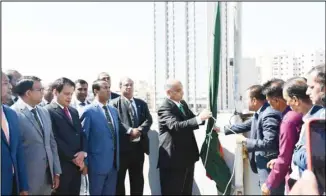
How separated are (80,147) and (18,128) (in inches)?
29.0

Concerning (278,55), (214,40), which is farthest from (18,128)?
(278,55)

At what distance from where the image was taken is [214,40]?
3779 millimetres

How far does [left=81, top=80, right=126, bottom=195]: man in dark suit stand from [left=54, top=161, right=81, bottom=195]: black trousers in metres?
0.23

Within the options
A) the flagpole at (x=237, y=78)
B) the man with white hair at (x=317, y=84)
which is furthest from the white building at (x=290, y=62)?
the man with white hair at (x=317, y=84)

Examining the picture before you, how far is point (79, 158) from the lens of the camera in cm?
326

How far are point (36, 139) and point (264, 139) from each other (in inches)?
69.7

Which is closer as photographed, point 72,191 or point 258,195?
point 72,191

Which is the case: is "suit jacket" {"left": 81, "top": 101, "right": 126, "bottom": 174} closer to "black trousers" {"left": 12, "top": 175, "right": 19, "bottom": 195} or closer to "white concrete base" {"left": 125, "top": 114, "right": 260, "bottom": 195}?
"white concrete base" {"left": 125, "top": 114, "right": 260, "bottom": 195}

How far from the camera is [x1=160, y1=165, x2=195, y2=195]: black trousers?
3.81 meters

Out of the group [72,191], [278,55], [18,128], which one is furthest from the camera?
[278,55]

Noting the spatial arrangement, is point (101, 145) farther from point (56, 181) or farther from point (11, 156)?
point (11, 156)

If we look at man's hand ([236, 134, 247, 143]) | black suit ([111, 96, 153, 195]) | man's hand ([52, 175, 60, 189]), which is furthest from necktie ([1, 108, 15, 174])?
man's hand ([236, 134, 247, 143])

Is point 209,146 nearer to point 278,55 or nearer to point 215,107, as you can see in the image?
point 215,107

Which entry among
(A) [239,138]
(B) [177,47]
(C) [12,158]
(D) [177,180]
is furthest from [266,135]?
(B) [177,47]
